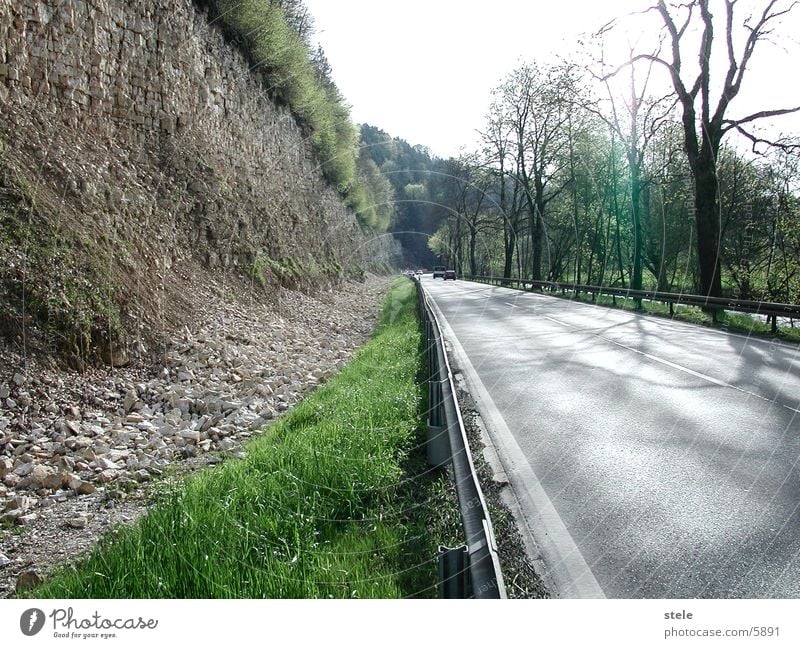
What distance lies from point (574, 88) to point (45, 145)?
19.3 meters

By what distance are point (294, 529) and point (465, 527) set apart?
1.21m

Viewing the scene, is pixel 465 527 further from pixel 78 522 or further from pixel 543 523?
pixel 78 522

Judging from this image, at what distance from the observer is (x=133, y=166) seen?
415 inches

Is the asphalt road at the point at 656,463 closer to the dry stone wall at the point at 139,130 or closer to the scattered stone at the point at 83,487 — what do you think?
the scattered stone at the point at 83,487

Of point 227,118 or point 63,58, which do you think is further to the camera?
point 227,118

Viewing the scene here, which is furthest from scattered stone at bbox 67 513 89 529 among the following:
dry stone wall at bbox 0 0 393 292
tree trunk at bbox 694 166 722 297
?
tree trunk at bbox 694 166 722 297

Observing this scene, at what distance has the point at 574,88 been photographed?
72.2 feet

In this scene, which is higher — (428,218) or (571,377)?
(428,218)

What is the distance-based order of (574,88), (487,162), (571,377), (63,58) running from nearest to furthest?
1. (571,377)
2. (63,58)
3. (574,88)
4. (487,162)

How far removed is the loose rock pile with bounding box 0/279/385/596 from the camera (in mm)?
4344

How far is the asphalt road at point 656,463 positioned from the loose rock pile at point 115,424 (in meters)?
3.08

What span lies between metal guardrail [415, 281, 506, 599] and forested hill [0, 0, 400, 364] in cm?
466

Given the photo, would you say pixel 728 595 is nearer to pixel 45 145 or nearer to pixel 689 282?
pixel 45 145

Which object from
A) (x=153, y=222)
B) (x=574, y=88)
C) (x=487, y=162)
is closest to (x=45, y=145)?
(x=153, y=222)
